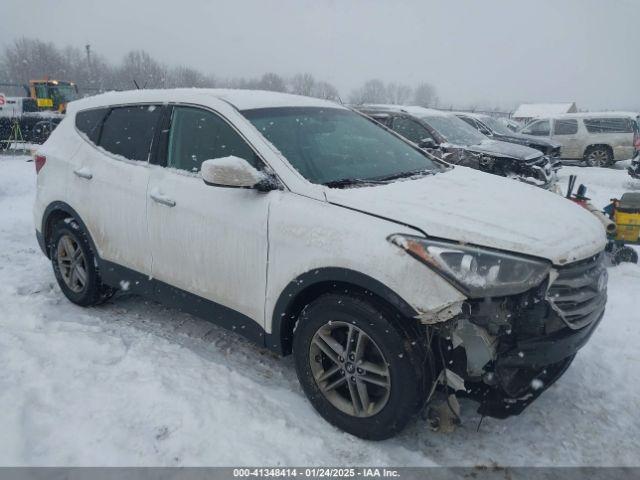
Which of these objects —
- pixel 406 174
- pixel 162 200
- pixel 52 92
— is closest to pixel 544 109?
pixel 52 92

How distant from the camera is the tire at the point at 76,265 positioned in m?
4.06

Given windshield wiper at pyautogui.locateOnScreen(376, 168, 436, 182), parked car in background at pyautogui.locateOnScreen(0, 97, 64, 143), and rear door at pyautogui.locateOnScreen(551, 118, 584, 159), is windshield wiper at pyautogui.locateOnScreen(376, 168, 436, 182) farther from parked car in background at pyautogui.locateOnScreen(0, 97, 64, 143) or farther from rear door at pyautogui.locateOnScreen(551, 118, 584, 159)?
parked car in background at pyautogui.locateOnScreen(0, 97, 64, 143)

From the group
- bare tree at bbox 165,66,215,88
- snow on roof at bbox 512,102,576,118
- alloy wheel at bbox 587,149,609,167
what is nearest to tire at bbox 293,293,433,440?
alloy wheel at bbox 587,149,609,167

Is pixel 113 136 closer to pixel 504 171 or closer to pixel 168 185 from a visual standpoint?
pixel 168 185

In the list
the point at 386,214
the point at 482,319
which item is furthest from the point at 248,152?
the point at 482,319

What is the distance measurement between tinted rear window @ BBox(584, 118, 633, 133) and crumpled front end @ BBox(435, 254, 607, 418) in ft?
52.7

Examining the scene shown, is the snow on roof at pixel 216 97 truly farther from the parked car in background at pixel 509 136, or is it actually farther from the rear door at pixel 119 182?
the parked car in background at pixel 509 136

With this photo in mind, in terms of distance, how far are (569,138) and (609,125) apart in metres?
1.24

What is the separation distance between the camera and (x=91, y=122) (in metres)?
4.12

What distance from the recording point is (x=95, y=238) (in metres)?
3.90

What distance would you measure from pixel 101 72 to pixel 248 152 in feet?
271

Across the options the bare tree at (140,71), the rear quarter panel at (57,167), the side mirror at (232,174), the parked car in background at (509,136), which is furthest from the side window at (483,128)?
the bare tree at (140,71)

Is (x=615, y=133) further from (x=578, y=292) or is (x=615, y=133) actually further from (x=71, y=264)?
(x=71, y=264)

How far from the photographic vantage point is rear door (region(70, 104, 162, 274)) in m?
3.54
